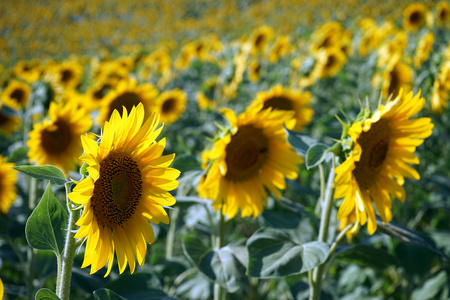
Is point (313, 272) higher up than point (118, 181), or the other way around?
point (118, 181)

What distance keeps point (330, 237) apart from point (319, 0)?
1341 cm

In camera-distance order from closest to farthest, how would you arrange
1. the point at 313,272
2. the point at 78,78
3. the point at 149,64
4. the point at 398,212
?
the point at 313,272
the point at 398,212
the point at 78,78
the point at 149,64

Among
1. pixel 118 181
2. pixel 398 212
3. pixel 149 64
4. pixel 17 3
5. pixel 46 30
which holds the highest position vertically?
pixel 17 3

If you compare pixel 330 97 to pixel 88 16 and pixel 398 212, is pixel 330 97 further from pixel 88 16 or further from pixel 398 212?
pixel 88 16

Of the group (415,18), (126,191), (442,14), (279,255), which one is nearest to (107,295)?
(126,191)

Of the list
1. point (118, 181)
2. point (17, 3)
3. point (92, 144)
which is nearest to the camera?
point (92, 144)

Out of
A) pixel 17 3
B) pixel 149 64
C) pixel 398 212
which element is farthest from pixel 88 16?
pixel 398 212

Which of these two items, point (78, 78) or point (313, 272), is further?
point (78, 78)

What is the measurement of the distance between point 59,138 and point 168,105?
64.0 inches

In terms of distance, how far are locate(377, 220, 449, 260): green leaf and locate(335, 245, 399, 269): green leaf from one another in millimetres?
104

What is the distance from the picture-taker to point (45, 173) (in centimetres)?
90

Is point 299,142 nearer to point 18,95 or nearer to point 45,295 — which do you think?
point 45,295

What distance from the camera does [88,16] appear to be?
19.4m

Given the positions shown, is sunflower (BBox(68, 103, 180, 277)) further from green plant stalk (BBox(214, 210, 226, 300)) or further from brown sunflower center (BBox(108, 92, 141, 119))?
brown sunflower center (BBox(108, 92, 141, 119))
